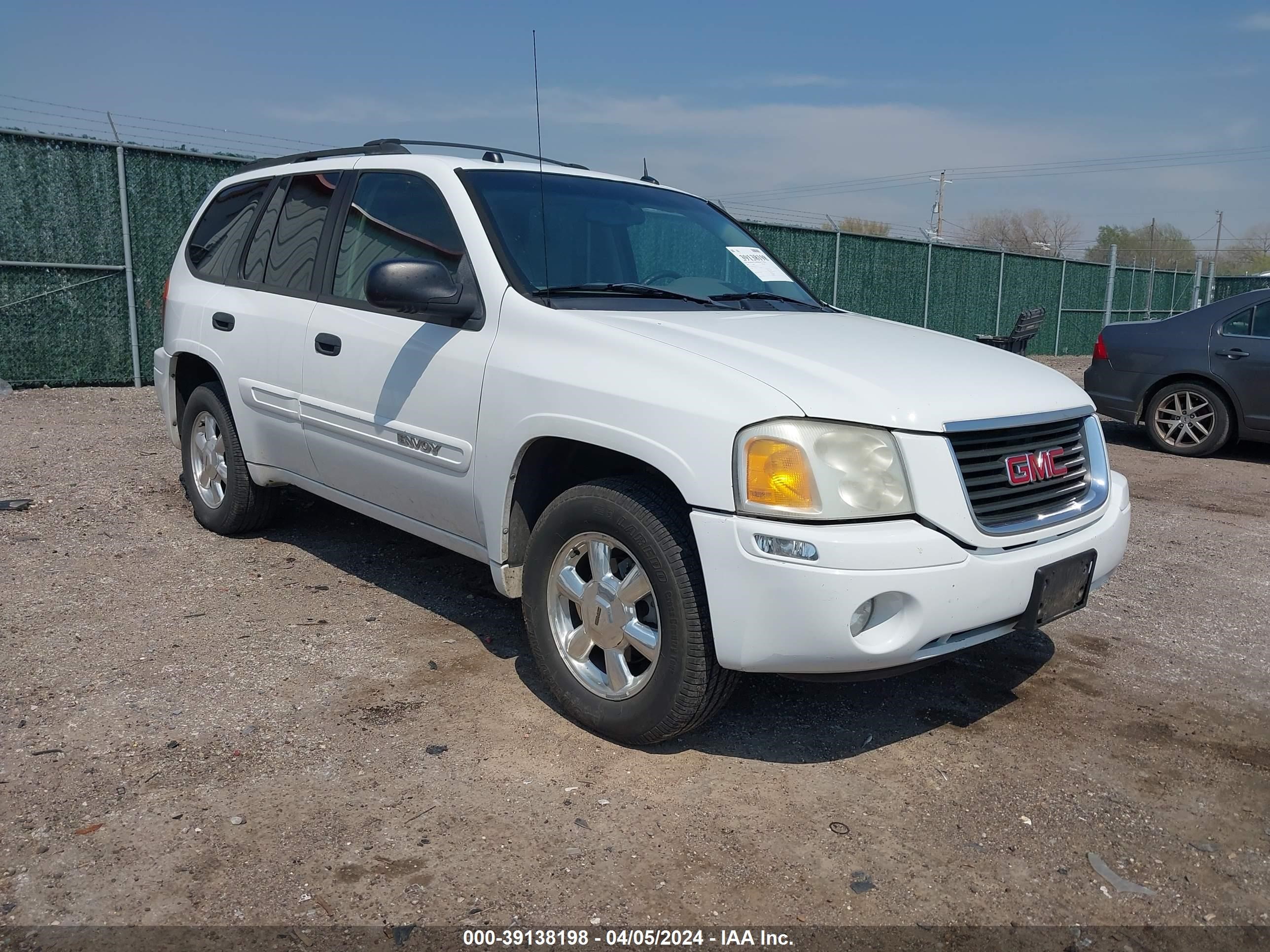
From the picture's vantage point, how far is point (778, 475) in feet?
9.02

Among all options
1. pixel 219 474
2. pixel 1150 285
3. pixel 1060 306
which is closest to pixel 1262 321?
pixel 219 474

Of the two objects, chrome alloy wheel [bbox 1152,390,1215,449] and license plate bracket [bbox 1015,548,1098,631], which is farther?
chrome alloy wheel [bbox 1152,390,1215,449]

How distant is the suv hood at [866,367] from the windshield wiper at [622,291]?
173 millimetres

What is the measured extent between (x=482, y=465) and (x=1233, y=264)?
68.7 meters

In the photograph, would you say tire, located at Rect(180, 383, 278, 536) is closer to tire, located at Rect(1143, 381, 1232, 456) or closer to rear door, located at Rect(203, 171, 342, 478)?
rear door, located at Rect(203, 171, 342, 478)

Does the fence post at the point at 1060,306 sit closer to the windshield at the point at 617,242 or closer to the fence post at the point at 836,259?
the fence post at the point at 836,259

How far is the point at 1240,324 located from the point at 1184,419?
900mm

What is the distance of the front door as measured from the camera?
11.8ft

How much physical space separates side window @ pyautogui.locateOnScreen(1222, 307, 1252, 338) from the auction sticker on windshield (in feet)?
20.0

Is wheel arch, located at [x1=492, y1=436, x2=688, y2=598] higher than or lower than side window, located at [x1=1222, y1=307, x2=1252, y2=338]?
lower

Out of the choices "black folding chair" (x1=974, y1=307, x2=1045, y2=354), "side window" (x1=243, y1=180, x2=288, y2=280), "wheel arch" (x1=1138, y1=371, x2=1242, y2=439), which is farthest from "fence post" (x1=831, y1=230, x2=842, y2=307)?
"side window" (x1=243, y1=180, x2=288, y2=280)

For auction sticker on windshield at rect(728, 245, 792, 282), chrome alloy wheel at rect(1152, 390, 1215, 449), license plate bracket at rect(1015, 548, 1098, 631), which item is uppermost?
auction sticker on windshield at rect(728, 245, 792, 282)

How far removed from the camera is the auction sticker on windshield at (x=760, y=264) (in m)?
4.32

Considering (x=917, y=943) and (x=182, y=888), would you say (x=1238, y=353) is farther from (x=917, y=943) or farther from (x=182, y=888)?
(x=182, y=888)
